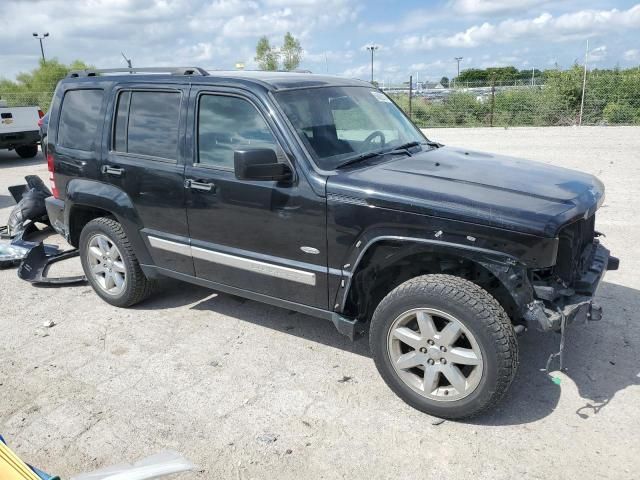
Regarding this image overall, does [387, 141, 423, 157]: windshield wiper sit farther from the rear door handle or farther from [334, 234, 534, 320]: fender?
the rear door handle

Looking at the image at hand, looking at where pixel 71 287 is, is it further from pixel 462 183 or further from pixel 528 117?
pixel 528 117

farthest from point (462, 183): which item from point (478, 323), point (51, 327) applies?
point (51, 327)

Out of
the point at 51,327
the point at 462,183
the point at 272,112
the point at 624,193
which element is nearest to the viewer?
the point at 462,183

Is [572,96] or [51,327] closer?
[51,327]

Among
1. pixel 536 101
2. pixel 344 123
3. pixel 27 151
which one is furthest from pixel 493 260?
pixel 536 101

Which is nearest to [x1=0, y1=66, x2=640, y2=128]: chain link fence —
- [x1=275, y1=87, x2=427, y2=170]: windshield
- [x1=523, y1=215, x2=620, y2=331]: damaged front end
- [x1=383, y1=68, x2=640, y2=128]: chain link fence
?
[x1=383, y1=68, x2=640, y2=128]: chain link fence

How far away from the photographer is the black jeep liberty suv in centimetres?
312

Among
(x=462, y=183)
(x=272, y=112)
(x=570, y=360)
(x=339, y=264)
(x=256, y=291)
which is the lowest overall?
(x=570, y=360)

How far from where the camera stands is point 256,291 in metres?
4.09

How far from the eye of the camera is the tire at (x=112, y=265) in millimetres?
4824

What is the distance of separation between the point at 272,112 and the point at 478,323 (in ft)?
6.25

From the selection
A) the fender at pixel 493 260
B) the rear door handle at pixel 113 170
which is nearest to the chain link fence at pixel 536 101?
the rear door handle at pixel 113 170

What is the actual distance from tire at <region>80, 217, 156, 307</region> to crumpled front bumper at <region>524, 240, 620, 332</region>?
3.27 m

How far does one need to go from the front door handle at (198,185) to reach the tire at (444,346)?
1.50m
